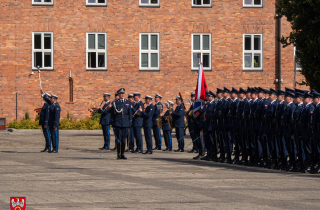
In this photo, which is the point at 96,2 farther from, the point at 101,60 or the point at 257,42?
the point at 257,42

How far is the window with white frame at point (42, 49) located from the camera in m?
33.8

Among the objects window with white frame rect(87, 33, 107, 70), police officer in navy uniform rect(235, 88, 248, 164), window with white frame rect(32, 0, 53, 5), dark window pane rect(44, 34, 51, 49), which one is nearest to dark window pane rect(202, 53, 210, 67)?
window with white frame rect(87, 33, 107, 70)

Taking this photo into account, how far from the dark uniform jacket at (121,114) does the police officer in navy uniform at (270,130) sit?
14.2 feet

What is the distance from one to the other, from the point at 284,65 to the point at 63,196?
27325 millimetres

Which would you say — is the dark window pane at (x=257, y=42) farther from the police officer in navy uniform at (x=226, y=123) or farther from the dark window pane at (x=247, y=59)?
the police officer in navy uniform at (x=226, y=123)

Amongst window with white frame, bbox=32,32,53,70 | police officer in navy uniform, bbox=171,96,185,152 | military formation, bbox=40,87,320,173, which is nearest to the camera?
military formation, bbox=40,87,320,173

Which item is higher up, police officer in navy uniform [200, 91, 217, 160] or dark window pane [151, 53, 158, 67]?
dark window pane [151, 53, 158, 67]

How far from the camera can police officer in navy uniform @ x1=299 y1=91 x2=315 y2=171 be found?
1364 cm

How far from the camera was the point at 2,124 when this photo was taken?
31.4 m

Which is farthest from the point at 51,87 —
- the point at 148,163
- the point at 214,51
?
the point at 148,163

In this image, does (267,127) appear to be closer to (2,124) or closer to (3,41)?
(2,124)

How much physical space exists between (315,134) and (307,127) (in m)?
0.28

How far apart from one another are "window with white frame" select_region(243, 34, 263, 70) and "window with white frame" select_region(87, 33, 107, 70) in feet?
26.6

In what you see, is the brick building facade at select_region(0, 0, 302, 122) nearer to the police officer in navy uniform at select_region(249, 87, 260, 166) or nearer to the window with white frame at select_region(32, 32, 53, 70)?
the window with white frame at select_region(32, 32, 53, 70)
